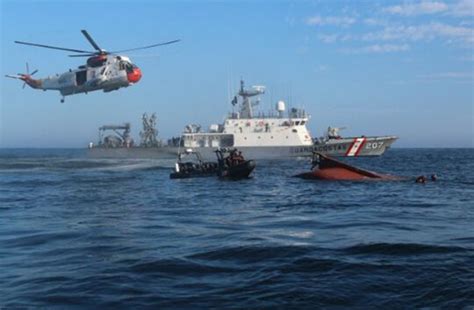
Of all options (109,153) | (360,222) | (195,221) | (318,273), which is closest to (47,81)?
→ (109,153)

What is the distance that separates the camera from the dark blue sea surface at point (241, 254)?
7121mm

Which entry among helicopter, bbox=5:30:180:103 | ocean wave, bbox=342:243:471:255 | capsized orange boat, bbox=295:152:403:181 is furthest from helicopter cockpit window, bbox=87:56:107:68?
ocean wave, bbox=342:243:471:255

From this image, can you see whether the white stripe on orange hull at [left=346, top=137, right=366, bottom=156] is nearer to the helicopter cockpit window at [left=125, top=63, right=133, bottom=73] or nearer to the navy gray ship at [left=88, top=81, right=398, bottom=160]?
the navy gray ship at [left=88, top=81, right=398, bottom=160]

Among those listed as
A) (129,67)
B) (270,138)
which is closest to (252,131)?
(270,138)

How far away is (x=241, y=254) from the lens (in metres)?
9.71

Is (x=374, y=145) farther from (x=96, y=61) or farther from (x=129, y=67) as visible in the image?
(x=96, y=61)

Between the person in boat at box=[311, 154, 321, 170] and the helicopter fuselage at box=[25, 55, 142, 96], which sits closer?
the person in boat at box=[311, 154, 321, 170]

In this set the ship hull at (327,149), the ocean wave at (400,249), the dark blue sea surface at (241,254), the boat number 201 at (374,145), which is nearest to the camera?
the dark blue sea surface at (241,254)

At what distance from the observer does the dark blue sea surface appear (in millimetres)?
7121

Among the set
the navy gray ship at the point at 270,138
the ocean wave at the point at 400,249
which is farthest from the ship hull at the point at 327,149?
the ocean wave at the point at 400,249

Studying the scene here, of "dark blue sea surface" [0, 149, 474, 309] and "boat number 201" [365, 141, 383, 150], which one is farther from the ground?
"boat number 201" [365, 141, 383, 150]

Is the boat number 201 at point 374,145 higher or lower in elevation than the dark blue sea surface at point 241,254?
higher

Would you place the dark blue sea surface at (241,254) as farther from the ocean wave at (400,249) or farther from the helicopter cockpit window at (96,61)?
the helicopter cockpit window at (96,61)

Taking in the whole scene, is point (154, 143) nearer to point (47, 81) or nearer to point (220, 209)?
point (47, 81)
